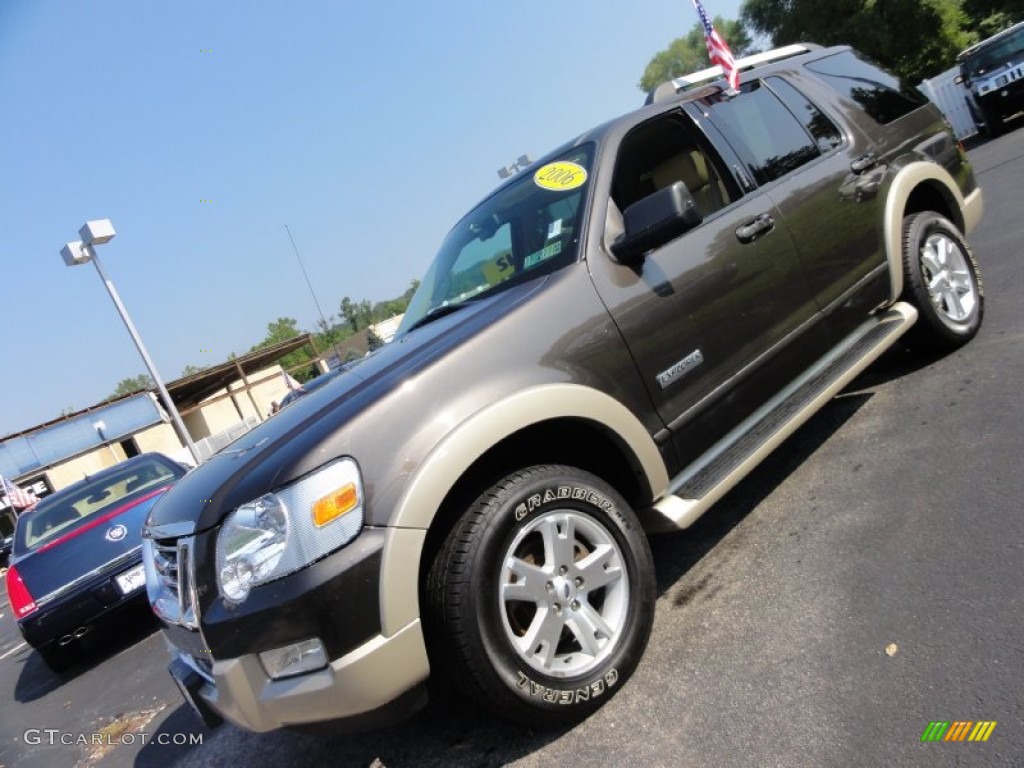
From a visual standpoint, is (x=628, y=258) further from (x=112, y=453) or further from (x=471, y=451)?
(x=112, y=453)

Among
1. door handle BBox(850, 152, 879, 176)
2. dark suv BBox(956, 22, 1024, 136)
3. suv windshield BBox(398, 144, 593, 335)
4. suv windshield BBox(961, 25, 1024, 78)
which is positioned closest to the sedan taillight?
suv windshield BBox(398, 144, 593, 335)

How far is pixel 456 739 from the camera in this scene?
2.46 m

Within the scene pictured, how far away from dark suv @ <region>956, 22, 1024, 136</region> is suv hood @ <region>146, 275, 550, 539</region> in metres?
15.0

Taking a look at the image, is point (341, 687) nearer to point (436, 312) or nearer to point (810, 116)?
point (436, 312)

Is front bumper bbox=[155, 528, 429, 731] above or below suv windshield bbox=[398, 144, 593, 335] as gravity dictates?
below

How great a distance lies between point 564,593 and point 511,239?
1.63 meters

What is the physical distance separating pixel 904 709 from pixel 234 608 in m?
1.85

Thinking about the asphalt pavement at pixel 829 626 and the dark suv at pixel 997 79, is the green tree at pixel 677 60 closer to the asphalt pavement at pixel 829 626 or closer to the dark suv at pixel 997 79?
the dark suv at pixel 997 79

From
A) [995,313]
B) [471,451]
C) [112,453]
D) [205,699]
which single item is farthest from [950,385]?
[112,453]

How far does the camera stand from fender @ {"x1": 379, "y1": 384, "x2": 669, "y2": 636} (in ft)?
6.39

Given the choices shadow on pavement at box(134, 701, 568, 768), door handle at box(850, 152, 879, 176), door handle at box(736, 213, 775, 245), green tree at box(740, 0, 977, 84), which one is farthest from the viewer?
green tree at box(740, 0, 977, 84)

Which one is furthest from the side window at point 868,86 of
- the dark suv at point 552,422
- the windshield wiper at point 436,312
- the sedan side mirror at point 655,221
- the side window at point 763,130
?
the windshield wiper at point 436,312

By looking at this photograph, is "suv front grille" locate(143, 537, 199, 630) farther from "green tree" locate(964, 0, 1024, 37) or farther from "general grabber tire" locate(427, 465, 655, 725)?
"green tree" locate(964, 0, 1024, 37)

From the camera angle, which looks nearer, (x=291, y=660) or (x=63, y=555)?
(x=291, y=660)
